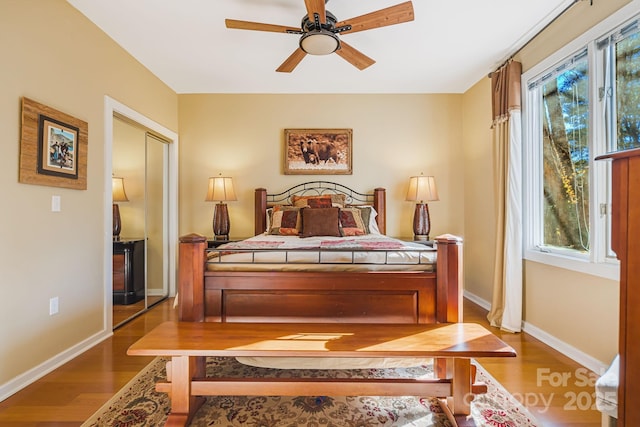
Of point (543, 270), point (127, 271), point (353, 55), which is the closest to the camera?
point (353, 55)

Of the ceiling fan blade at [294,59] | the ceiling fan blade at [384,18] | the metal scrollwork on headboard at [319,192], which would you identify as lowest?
the metal scrollwork on headboard at [319,192]

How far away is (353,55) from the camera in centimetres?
258

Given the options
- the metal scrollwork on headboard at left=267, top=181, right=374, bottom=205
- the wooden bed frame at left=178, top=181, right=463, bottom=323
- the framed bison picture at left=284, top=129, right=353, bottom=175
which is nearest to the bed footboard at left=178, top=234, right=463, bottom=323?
the wooden bed frame at left=178, top=181, right=463, bottom=323

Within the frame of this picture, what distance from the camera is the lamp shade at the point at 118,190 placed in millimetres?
2987

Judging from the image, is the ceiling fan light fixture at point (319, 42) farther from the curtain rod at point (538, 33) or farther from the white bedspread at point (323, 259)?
the curtain rod at point (538, 33)

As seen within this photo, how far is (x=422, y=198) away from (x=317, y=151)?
152cm

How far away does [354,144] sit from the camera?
4.27 meters

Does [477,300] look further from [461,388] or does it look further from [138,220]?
[138,220]

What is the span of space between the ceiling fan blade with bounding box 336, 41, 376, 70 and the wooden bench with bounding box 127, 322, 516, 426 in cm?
210

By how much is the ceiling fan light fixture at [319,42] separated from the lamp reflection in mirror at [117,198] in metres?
2.22

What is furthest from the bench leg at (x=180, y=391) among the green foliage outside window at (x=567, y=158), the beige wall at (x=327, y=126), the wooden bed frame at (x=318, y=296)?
the green foliage outside window at (x=567, y=158)

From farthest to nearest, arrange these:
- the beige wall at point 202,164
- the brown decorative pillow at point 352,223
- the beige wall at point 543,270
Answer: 1. the brown decorative pillow at point 352,223
2. the beige wall at point 543,270
3. the beige wall at point 202,164

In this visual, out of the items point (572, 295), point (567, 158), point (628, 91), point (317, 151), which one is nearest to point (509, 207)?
point (567, 158)

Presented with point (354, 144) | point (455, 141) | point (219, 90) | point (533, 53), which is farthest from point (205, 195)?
point (533, 53)
